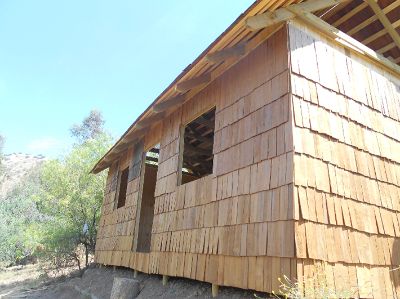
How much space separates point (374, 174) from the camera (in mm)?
5137

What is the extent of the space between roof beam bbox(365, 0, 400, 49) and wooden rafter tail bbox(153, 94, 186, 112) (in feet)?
13.1

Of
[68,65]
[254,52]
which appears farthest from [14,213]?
[254,52]

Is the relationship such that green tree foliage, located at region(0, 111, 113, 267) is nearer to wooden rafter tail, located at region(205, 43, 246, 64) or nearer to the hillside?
wooden rafter tail, located at region(205, 43, 246, 64)

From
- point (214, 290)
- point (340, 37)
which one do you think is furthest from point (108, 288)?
point (340, 37)

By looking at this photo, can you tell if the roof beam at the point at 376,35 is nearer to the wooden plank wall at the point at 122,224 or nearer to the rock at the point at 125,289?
the wooden plank wall at the point at 122,224

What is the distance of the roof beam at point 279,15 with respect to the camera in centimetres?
470

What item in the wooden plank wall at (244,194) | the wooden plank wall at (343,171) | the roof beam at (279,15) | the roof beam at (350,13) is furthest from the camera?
the roof beam at (350,13)

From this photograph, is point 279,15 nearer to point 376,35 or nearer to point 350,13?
point 350,13

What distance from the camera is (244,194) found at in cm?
499

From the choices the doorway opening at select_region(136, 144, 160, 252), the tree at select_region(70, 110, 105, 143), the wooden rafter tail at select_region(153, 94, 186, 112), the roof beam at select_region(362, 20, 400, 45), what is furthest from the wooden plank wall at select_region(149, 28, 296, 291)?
the tree at select_region(70, 110, 105, 143)

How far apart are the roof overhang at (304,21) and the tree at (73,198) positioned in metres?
11.9

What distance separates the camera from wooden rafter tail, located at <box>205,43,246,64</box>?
557 cm

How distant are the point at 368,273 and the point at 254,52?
3696mm

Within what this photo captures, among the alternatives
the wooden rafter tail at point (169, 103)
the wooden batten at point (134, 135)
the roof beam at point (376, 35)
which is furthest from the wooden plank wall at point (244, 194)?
the wooden batten at point (134, 135)
